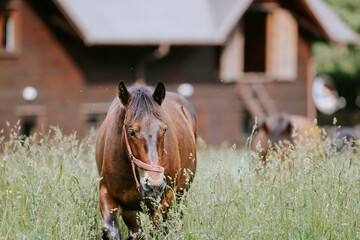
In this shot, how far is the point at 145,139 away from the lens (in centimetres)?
519

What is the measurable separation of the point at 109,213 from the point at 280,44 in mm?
16483

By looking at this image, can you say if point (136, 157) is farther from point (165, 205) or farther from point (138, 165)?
point (165, 205)

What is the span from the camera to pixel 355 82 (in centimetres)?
3319

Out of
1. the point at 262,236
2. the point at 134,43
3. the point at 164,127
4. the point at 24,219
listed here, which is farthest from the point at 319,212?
the point at 134,43

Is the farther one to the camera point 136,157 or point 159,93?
point 159,93

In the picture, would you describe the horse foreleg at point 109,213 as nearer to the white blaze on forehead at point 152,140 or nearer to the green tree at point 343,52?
the white blaze on forehead at point 152,140

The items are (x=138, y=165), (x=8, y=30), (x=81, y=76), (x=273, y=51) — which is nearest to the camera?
(x=138, y=165)

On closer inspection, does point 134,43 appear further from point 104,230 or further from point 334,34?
point 104,230

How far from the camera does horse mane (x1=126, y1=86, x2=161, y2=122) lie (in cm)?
533

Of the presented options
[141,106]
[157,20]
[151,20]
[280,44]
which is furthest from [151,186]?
[280,44]

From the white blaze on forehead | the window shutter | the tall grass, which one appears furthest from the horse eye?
the window shutter

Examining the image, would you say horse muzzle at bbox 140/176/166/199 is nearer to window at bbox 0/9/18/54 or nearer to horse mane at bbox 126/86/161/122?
horse mane at bbox 126/86/161/122

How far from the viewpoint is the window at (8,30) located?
18.3 meters

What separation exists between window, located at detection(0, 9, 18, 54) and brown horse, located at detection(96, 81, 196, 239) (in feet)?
41.6
